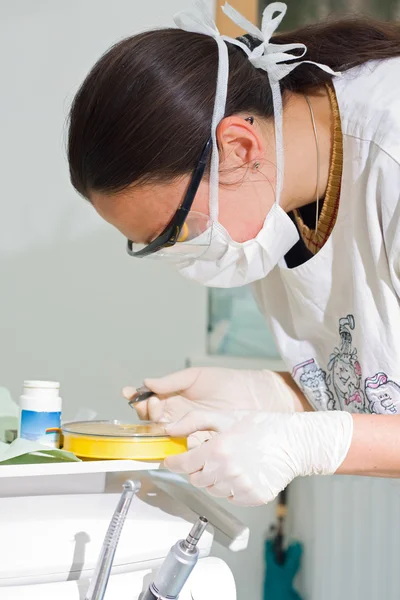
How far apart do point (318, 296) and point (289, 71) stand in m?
0.36

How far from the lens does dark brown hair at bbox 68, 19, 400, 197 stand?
87 cm

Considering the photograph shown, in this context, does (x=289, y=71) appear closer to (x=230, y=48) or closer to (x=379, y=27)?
(x=230, y=48)

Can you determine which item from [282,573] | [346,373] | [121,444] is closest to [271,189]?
[346,373]

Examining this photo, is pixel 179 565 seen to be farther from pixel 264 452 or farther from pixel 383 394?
pixel 383 394

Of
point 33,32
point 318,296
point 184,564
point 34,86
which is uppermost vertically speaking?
point 33,32

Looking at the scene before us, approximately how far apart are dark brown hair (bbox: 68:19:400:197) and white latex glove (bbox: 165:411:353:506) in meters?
0.34

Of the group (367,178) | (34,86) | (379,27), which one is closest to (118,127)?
(367,178)

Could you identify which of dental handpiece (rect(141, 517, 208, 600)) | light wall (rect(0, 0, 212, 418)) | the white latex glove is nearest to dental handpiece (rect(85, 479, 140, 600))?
dental handpiece (rect(141, 517, 208, 600))

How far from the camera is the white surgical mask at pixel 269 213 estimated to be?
94 centimetres

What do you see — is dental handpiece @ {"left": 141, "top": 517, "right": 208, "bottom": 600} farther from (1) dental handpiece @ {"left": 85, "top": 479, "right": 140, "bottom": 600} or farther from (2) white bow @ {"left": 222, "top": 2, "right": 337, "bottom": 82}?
(2) white bow @ {"left": 222, "top": 2, "right": 337, "bottom": 82}

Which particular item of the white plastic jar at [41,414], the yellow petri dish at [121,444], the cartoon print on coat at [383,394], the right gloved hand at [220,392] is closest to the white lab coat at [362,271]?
the cartoon print on coat at [383,394]

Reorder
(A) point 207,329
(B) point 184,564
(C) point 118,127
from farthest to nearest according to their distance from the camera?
(A) point 207,329
(C) point 118,127
(B) point 184,564

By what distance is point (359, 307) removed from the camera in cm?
101

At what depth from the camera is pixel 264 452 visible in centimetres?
85
